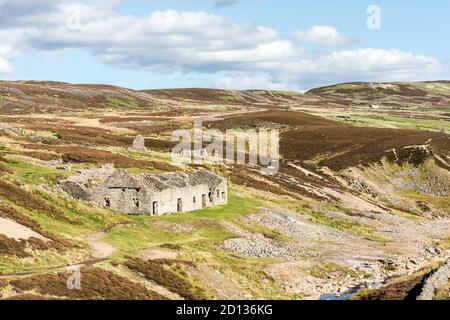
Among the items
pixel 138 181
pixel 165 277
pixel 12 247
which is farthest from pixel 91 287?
pixel 138 181

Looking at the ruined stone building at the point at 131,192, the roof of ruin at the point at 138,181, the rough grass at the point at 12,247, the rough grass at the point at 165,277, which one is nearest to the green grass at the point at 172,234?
the ruined stone building at the point at 131,192

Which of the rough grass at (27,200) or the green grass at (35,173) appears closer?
the rough grass at (27,200)

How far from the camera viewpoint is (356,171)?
126m

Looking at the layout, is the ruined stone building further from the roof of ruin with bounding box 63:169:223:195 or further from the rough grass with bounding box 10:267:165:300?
the rough grass with bounding box 10:267:165:300

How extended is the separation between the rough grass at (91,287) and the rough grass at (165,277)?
2.20 meters

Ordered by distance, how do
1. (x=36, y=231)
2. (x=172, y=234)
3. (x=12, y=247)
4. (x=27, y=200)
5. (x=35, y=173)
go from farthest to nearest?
(x=35, y=173), (x=172, y=234), (x=27, y=200), (x=36, y=231), (x=12, y=247)

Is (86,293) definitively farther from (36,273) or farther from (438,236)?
(438,236)

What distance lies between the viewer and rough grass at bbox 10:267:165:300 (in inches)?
1426

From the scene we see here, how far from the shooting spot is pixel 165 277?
45.0m

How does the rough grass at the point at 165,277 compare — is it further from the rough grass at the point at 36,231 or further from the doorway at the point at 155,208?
the doorway at the point at 155,208

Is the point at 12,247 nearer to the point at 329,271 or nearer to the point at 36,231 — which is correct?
the point at 36,231

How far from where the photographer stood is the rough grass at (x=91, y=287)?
3622 cm

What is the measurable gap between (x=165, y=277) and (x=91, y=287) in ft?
25.5

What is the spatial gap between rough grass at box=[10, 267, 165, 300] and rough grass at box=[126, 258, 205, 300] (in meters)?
2.20
